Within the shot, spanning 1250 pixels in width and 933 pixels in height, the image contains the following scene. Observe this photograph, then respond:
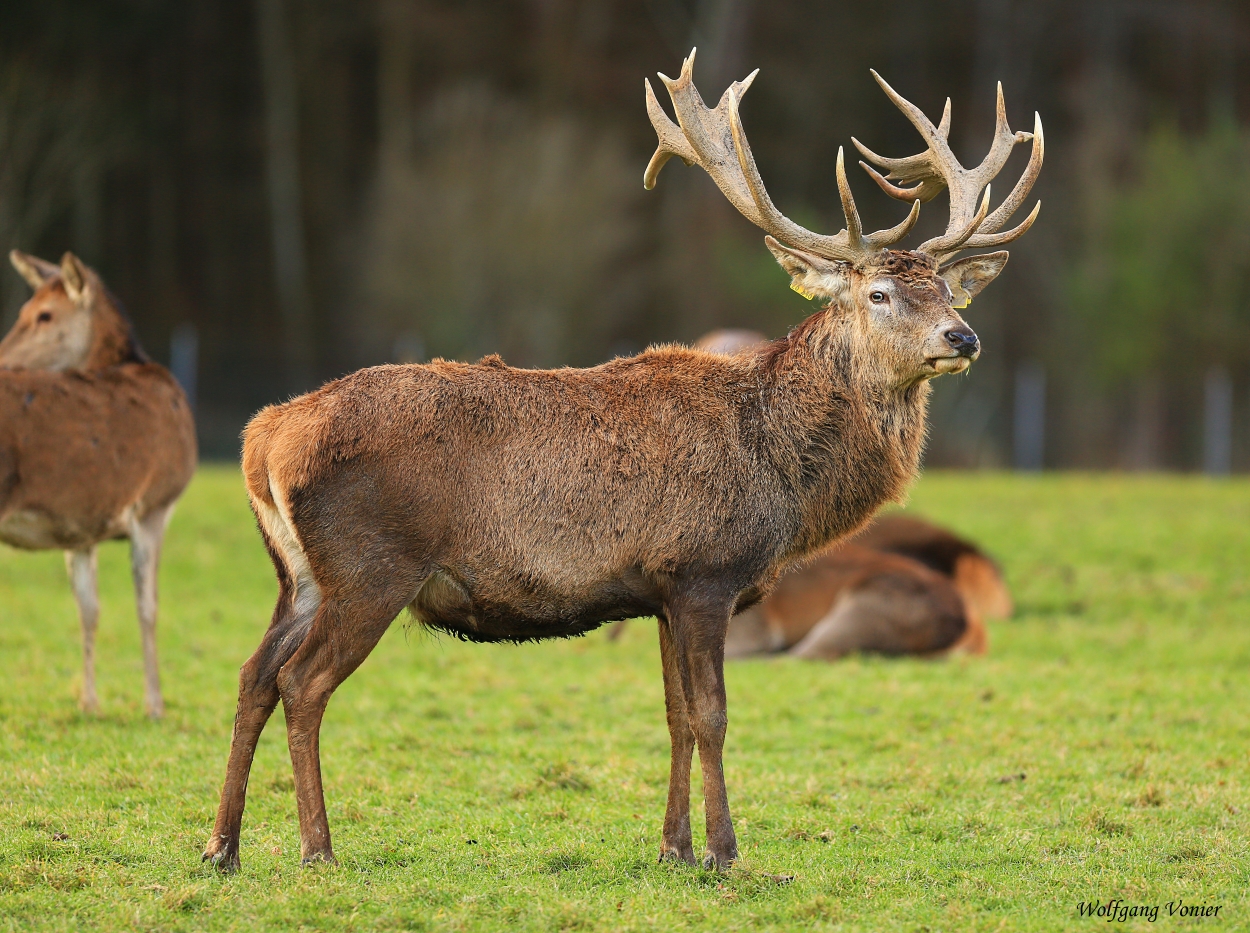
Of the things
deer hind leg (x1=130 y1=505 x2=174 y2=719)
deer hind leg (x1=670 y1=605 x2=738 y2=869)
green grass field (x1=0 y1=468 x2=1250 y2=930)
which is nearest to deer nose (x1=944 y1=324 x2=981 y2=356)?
deer hind leg (x1=670 y1=605 x2=738 y2=869)

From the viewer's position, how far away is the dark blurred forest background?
30.2 meters

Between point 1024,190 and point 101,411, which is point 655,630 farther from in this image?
point 1024,190

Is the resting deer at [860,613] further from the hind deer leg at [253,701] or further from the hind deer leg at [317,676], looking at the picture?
the hind deer leg at [317,676]

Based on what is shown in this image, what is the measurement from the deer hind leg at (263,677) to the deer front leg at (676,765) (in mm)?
1548

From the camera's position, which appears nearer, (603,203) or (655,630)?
(655,630)

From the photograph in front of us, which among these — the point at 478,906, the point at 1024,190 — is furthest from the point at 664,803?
the point at 1024,190

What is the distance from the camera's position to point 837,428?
263 inches

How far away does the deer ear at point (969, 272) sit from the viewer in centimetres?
Result: 714

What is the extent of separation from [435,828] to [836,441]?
255 cm

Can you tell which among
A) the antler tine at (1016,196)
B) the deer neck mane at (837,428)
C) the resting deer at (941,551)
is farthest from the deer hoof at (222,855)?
the resting deer at (941,551)

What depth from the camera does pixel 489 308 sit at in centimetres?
3089

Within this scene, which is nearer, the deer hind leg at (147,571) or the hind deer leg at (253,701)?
the hind deer leg at (253,701)

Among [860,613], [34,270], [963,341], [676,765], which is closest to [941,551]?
[860,613]

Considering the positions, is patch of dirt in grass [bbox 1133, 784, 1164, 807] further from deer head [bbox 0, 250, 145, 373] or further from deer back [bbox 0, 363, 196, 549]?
deer head [bbox 0, 250, 145, 373]
